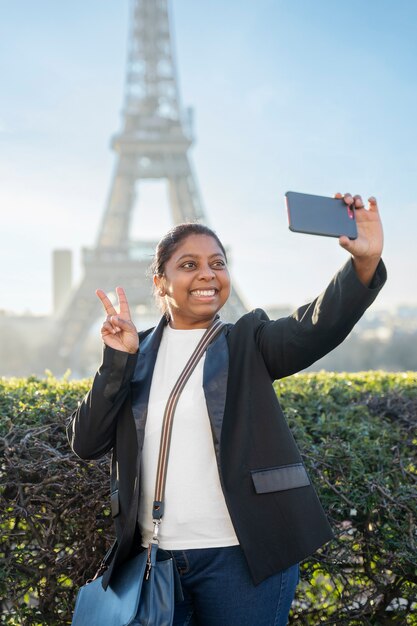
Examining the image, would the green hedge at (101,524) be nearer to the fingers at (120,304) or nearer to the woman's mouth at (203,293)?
the fingers at (120,304)

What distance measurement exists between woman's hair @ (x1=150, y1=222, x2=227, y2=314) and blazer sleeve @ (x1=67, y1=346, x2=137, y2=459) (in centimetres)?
32

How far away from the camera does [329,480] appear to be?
8.29 feet

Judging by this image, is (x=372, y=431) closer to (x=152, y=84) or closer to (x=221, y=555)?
(x=221, y=555)

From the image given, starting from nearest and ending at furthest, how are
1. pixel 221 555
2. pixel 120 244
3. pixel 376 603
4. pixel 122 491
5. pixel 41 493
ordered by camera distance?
pixel 221 555
pixel 122 491
pixel 41 493
pixel 376 603
pixel 120 244

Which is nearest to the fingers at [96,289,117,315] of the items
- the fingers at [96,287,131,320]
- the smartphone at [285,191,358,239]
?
the fingers at [96,287,131,320]

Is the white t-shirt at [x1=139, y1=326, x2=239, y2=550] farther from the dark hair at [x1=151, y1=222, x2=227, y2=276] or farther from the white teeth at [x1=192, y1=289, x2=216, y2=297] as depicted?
the dark hair at [x1=151, y1=222, x2=227, y2=276]

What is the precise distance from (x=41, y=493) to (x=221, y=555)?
1004 mm

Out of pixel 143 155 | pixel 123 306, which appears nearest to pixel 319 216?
pixel 123 306

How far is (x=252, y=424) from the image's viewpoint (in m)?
1.70

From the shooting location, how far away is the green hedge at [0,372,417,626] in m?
2.38

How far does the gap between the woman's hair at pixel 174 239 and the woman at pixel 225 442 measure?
0.21 feet

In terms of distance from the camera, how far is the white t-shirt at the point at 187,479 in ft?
5.38

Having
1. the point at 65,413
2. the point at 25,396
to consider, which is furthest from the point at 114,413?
the point at 25,396

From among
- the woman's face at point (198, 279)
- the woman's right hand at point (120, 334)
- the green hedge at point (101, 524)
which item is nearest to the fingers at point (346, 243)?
the woman's face at point (198, 279)
